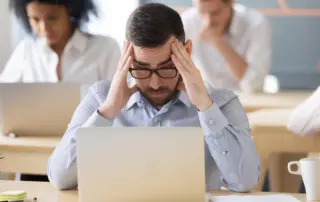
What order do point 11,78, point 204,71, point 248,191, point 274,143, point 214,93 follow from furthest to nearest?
1. point 204,71
2. point 11,78
3. point 274,143
4. point 214,93
5. point 248,191

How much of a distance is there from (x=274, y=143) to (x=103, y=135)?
1.54m

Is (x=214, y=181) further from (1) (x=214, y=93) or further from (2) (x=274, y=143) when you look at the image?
(2) (x=274, y=143)

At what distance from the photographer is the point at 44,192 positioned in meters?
2.05

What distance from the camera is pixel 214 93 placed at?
2238mm

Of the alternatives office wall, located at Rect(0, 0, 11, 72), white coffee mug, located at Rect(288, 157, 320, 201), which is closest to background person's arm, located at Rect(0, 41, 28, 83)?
office wall, located at Rect(0, 0, 11, 72)

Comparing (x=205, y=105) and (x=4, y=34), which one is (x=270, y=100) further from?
(x=4, y=34)

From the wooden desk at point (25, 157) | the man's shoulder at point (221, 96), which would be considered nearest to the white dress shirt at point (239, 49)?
the wooden desk at point (25, 157)

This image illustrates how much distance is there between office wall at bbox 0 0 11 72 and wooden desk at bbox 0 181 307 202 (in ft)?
10.7

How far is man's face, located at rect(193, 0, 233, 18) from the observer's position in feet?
14.0

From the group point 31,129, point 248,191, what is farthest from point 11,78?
point 248,191

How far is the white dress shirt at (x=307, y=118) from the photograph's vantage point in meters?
2.94

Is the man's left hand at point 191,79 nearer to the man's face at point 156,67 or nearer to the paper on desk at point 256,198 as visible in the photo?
the man's face at point 156,67

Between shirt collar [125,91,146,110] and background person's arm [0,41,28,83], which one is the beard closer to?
shirt collar [125,91,146,110]

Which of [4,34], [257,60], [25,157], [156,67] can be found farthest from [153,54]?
[4,34]
